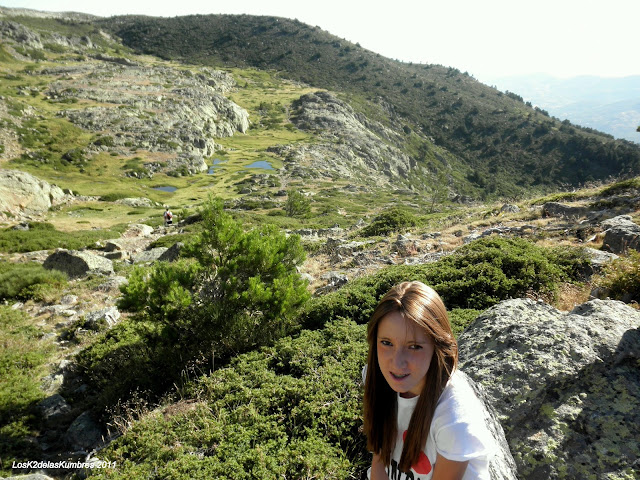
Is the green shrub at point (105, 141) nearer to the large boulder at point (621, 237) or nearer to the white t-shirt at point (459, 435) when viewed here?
the large boulder at point (621, 237)

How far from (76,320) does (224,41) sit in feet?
695

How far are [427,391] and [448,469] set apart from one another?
0.43 metres

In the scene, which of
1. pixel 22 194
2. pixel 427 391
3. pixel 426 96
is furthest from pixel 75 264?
pixel 426 96

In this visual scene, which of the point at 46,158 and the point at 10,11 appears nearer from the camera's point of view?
the point at 46,158

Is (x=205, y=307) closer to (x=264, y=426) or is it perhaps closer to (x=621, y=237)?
(x=264, y=426)

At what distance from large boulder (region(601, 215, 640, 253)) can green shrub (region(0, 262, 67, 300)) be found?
2070 cm

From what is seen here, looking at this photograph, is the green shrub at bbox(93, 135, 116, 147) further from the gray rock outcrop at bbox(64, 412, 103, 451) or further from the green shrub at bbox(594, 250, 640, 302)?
the green shrub at bbox(594, 250, 640, 302)

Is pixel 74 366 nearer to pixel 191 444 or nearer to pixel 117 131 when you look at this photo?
pixel 191 444

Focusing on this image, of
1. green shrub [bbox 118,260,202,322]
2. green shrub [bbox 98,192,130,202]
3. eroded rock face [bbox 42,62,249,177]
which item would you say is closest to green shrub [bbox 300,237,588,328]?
green shrub [bbox 118,260,202,322]

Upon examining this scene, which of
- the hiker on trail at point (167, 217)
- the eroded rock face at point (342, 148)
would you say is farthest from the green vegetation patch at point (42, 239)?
the eroded rock face at point (342, 148)

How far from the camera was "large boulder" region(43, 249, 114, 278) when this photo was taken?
54.6ft

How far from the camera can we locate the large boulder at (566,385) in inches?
119

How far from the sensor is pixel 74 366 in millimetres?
8445

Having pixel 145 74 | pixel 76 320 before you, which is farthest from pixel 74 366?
pixel 145 74
